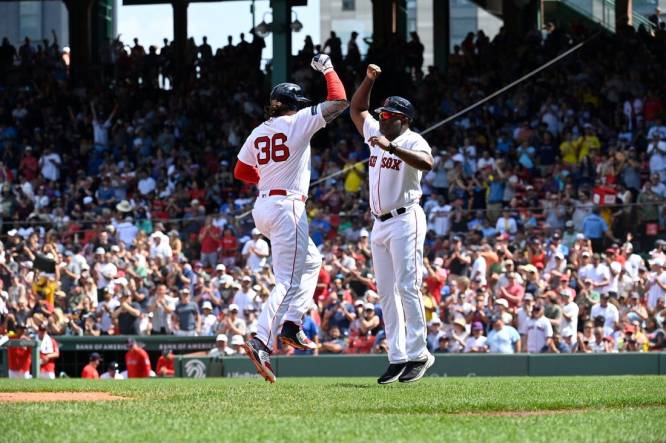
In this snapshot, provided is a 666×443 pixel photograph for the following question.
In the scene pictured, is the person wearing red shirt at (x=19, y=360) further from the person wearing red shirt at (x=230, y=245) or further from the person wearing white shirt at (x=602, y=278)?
the person wearing white shirt at (x=602, y=278)

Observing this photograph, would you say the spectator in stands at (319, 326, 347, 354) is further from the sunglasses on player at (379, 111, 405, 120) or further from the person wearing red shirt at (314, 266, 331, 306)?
the sunglasses on player at (379, 111, 405, 120)

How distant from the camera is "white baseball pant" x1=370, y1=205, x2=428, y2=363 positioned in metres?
8.47

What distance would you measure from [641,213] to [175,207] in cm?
911

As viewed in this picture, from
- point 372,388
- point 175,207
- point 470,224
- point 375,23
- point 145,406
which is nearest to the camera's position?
point 145,406

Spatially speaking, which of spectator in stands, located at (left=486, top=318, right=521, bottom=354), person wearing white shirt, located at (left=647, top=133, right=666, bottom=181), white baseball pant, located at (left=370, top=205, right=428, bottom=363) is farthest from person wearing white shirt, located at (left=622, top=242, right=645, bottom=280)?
white baseball pant, located at (left=370, top=205, right=428, bottom=363)

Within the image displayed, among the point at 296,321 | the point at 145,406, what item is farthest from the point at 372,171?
the point at 145,406

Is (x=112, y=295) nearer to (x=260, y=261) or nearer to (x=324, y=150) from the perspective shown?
(x=260, y=261)

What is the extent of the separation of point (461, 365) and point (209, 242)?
6.54 m

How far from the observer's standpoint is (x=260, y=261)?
62.8ft

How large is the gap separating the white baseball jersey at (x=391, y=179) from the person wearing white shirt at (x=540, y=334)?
7461 millimetres

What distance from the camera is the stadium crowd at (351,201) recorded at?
1662 cm

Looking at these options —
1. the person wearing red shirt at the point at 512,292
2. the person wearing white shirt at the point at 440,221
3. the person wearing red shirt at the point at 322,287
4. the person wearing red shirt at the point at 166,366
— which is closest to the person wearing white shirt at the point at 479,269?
Answer: the person wearing red shirt at the point at 512,292

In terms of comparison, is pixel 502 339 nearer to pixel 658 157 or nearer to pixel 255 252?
pixel 255 252

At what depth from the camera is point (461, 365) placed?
47.2ft
